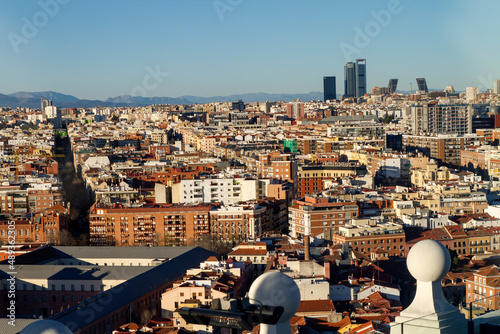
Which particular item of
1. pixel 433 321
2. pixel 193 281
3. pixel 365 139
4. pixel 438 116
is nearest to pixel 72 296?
pixel 193 281

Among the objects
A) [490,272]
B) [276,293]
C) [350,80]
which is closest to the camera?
[276,293]

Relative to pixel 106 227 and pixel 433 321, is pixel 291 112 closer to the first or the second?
pixel 106 227

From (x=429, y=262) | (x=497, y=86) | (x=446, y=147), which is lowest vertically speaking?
(x=446, y=147)

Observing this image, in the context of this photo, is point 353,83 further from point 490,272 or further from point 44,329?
point 44,329

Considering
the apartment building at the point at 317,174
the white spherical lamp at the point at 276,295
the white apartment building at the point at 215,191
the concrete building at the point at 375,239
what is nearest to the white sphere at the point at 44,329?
the white spherical lamp at the point at 276,295

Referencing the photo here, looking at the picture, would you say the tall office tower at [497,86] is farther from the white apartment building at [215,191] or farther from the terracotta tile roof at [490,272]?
the terracotta tile roof at [490,272]

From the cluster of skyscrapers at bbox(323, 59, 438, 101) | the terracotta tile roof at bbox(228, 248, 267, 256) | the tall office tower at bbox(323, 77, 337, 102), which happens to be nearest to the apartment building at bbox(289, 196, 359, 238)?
the terracotta tile roof at bbox(228, 248, 267, 256)

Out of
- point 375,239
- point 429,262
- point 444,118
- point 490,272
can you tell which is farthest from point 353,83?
point 429,262
